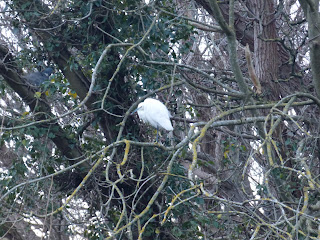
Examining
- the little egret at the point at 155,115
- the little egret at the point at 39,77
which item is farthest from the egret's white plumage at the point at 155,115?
the little egret at the point at 39,77

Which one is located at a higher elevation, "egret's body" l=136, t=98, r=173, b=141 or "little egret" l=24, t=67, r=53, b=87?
"little egret" l=24, t=67, r=53, b=87

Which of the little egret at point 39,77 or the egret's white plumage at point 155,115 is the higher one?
the little egret at point 39,77

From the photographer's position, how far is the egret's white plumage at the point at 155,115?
5.59 meters

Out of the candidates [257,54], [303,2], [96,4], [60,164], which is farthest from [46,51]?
[303,2]

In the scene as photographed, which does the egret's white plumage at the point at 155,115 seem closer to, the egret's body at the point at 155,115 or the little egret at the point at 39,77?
the egret's body at the point at 155,115

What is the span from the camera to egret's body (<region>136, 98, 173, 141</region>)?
559 cm

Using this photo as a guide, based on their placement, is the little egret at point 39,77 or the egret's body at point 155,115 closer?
the egret's body at point 155,115

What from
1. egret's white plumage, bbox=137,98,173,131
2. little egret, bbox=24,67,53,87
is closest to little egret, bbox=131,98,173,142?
egret's white plumage, bbox=137,98,173,131

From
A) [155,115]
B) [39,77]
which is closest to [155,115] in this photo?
[155,115]

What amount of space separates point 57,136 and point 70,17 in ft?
4.40

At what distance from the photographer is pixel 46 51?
607cm

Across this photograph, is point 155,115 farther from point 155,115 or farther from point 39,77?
point 39,77

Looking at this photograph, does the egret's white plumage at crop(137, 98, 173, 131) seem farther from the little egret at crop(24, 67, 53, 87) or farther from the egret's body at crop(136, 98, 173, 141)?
the little egret at crop(24, 67, 53, 87)

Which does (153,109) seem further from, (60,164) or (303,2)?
(303,2)
